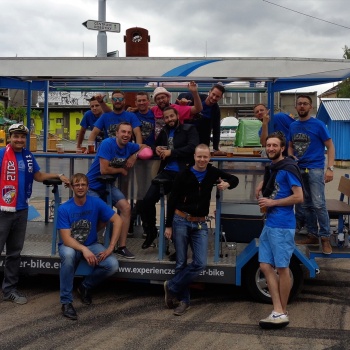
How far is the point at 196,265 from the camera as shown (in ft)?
16.2

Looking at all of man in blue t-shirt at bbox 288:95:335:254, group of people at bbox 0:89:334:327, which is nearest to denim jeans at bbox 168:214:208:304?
group of people at bbox 0:89:334:327

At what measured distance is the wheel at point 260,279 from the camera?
5246mm

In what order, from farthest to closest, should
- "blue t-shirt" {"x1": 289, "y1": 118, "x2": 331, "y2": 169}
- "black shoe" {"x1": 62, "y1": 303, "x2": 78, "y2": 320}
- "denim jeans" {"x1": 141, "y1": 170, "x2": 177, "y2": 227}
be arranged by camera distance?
"blue t-shirt" {"x1": 289, "y1": 118, "x2": 331, "y2": 169} < "denim jeans" {"x1": 141, "y1": 170, "x2": 177, "y2": 227} < "black shoe" {"x1": 62, "y1": 303, "x2": 78, "y2": 320}

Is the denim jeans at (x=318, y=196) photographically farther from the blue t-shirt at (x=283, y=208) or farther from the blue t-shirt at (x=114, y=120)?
the blue t-shirt at (x=114, y=120)

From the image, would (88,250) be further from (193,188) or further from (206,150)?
(206,150)

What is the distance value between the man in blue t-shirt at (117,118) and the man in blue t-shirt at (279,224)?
78.4 inches

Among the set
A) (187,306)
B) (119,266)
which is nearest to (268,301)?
(187,306)

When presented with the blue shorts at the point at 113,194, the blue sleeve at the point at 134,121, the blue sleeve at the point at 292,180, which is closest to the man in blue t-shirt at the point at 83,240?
the blue shorts at the point at 113,194

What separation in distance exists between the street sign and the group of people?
14.7 feet

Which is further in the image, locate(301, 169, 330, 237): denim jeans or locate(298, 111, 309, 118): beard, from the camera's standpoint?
locate(298, 111, 309, 118): beard

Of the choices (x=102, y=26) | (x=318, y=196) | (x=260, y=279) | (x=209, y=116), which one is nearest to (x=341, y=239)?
(x=318, y=196)

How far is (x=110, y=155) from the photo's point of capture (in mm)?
5402

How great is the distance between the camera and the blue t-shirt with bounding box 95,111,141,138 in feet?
20.3

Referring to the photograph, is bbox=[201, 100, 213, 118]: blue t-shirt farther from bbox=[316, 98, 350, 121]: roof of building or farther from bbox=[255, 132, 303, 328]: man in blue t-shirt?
bbox=[316, 98, 350, 121]: roof of building
